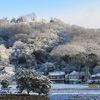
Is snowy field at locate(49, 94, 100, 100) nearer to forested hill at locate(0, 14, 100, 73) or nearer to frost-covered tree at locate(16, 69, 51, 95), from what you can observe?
frost-covered tree at locate(16, 69, 51, 95)

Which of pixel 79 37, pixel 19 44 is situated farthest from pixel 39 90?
pixel 79 37

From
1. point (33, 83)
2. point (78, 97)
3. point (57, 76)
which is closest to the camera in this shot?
point (78, 97)

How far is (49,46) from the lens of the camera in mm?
77938

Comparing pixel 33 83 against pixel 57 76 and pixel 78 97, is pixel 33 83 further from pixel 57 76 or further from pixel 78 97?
pixel 57 76

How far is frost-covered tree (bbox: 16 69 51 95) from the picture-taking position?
26281 millimetres

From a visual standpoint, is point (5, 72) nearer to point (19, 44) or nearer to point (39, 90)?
point (19, 44)

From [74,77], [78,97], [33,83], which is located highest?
[33,83]

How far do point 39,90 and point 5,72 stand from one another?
30.0 metres

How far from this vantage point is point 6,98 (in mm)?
24344

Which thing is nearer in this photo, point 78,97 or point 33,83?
point 78,97

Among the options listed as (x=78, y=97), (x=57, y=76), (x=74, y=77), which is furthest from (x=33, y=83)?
(x=57, y=76)

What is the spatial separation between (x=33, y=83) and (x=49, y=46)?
169 ft

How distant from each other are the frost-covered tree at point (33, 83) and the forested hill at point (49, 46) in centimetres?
2785

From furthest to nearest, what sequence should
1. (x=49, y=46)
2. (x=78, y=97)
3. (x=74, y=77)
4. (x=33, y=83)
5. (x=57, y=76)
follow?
(x=49, y=46) → (x=57, y=76) → (x=74, y=77) → (x=33, y=83) → (x=78, y=97)
